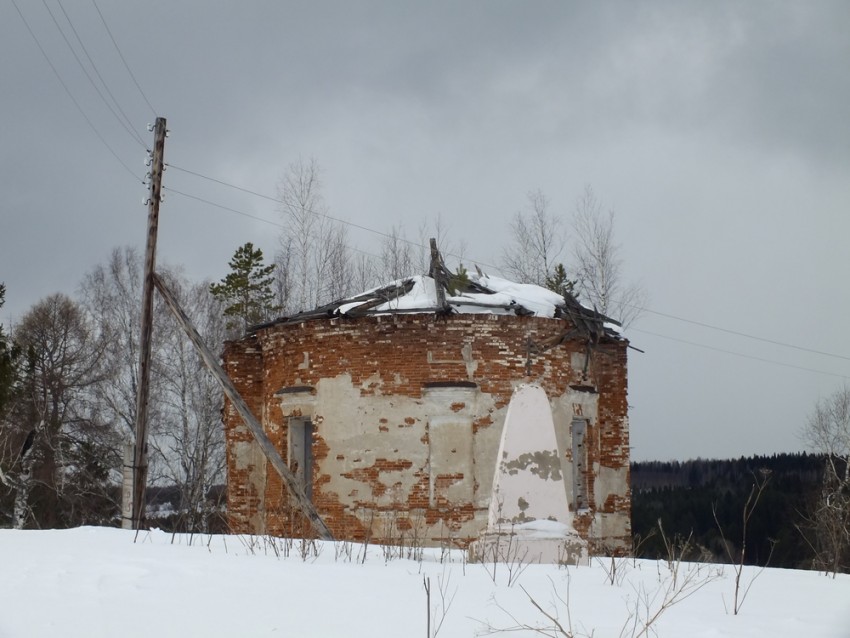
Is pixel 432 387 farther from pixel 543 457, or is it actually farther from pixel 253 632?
pixel 253 632

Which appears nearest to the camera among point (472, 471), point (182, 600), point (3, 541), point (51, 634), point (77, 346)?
point (51, 634)

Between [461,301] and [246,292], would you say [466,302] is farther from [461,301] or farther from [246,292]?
[246,292]

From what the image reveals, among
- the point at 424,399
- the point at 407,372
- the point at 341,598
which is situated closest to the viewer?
the point at 341,598

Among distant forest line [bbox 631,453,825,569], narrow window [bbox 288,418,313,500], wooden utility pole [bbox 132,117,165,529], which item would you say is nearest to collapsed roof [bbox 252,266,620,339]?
narrow window [bbox 288,418,313,500]

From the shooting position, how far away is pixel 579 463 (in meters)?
15.4

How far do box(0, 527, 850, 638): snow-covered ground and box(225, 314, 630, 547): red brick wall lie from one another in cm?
726

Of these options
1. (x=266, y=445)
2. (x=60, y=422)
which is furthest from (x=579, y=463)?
(x=60, y=422)

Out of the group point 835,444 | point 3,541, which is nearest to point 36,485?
point 3,541

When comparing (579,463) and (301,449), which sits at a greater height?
(301,449)

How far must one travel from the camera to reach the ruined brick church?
45.2 ft

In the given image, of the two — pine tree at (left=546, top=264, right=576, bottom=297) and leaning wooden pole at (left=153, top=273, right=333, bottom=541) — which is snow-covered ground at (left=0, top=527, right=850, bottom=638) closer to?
leaning wooden pole at (left=153, top=273, right=333, bottom=541)

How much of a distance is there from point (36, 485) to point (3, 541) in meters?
21.2

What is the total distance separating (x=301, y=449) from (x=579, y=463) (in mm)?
4557

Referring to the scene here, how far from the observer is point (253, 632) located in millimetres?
4367
